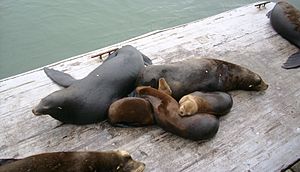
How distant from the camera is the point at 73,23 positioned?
6719 millimetres

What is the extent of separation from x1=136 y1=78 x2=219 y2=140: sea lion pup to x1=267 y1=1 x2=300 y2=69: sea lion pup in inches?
54.0

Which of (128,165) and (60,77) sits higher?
(60,77)

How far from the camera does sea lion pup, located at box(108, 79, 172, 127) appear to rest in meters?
2.61

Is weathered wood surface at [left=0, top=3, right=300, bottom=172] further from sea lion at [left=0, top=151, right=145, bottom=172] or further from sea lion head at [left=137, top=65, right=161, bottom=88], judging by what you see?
sea lion head at [left=137, top=65, right=161, bottom=88]

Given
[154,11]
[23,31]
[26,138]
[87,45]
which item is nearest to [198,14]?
[154,11]

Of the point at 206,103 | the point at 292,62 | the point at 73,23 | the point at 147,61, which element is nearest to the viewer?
the point at 206,103

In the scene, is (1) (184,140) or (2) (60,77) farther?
(2) (60,77)

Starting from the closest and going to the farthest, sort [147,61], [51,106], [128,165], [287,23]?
[128,165] < [51,106] < [147,61] < [287,23]

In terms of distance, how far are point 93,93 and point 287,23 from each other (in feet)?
8.44

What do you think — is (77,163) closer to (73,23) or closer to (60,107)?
(60,107)

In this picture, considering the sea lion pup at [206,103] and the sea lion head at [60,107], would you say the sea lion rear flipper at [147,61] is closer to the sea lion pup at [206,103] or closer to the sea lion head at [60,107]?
the sea lion pup at [206,103]

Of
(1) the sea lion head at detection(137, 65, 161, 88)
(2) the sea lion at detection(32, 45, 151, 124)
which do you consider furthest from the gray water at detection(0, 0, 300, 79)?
(1) the sea lion head at detection(137, 65, 161, 88)

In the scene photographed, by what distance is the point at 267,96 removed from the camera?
10.2ft

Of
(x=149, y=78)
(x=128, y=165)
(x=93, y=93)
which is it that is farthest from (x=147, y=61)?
(x=128, y=165)
